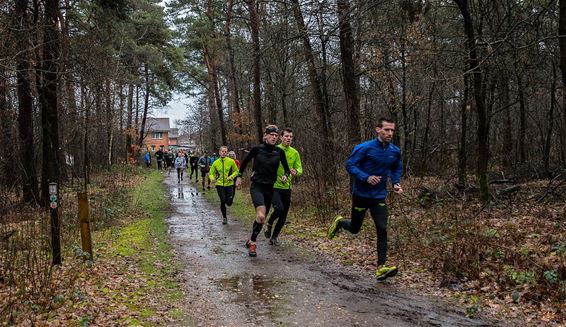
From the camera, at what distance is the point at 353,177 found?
923 cm

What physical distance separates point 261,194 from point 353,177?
1.83m

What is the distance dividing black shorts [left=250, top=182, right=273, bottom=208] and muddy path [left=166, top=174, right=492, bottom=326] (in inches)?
35.4

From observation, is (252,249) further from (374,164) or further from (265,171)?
(374,164)

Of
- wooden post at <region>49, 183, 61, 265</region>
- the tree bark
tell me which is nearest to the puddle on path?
wooden post at <region>49, 183, 61, 265</region>

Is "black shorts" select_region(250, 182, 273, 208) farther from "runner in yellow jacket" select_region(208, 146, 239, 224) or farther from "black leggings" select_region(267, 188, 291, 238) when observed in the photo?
"runner in yellow jacket" select_region(208, 146, 239, 224)

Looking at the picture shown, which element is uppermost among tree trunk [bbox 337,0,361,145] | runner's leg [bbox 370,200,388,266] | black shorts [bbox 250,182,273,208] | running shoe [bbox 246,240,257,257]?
tree trunk [bbox 337,0,361,145]

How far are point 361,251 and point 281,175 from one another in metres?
1.91

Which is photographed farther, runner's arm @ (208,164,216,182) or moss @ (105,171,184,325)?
runner's arm @ (208,164,216,182)

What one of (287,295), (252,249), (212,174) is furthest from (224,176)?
(287,295)

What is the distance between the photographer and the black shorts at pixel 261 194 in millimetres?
8430

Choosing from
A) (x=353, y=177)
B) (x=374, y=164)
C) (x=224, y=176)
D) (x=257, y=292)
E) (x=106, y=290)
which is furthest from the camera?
(x=224, y=176)

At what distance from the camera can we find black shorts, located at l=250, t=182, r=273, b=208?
843 cm

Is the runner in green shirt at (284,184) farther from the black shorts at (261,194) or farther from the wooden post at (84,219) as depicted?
the wooden post at (84,219)

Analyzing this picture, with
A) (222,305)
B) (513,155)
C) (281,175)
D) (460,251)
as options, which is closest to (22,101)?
(281,175)
